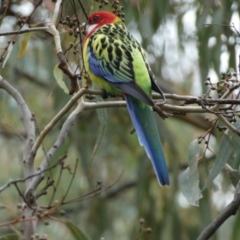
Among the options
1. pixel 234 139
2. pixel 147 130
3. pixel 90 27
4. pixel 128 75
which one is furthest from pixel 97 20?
pixel 234 139

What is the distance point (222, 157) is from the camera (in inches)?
90.4

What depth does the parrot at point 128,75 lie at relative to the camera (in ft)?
7.68

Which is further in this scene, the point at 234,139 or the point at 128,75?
the point at 128,75

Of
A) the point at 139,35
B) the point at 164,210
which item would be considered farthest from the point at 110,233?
the point at 139,35

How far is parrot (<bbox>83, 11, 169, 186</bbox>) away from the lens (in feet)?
7.68

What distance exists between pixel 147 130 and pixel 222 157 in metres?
0.27

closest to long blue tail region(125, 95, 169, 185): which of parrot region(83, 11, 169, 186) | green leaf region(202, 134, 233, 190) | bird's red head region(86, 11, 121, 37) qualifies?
parrot region(83, 11, 169, 186)

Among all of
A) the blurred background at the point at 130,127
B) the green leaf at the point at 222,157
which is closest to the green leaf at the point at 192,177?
the green leaf at the point at 222,157

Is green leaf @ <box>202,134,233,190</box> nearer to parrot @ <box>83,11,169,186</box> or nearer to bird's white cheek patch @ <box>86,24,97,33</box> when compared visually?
parrot @ <box>83,11,169,186</box>

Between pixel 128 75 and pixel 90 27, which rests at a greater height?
pixel 90 27

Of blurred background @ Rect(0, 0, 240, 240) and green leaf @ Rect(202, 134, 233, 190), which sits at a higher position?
blurred background @ Rect(0, 0, 240, 240)

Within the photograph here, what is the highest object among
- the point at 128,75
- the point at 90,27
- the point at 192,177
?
the point at 90,27

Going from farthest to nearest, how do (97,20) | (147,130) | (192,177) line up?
(97,20)
(147,130)
(192,177)

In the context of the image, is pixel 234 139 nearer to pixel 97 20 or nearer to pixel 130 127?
pixel 97 20
